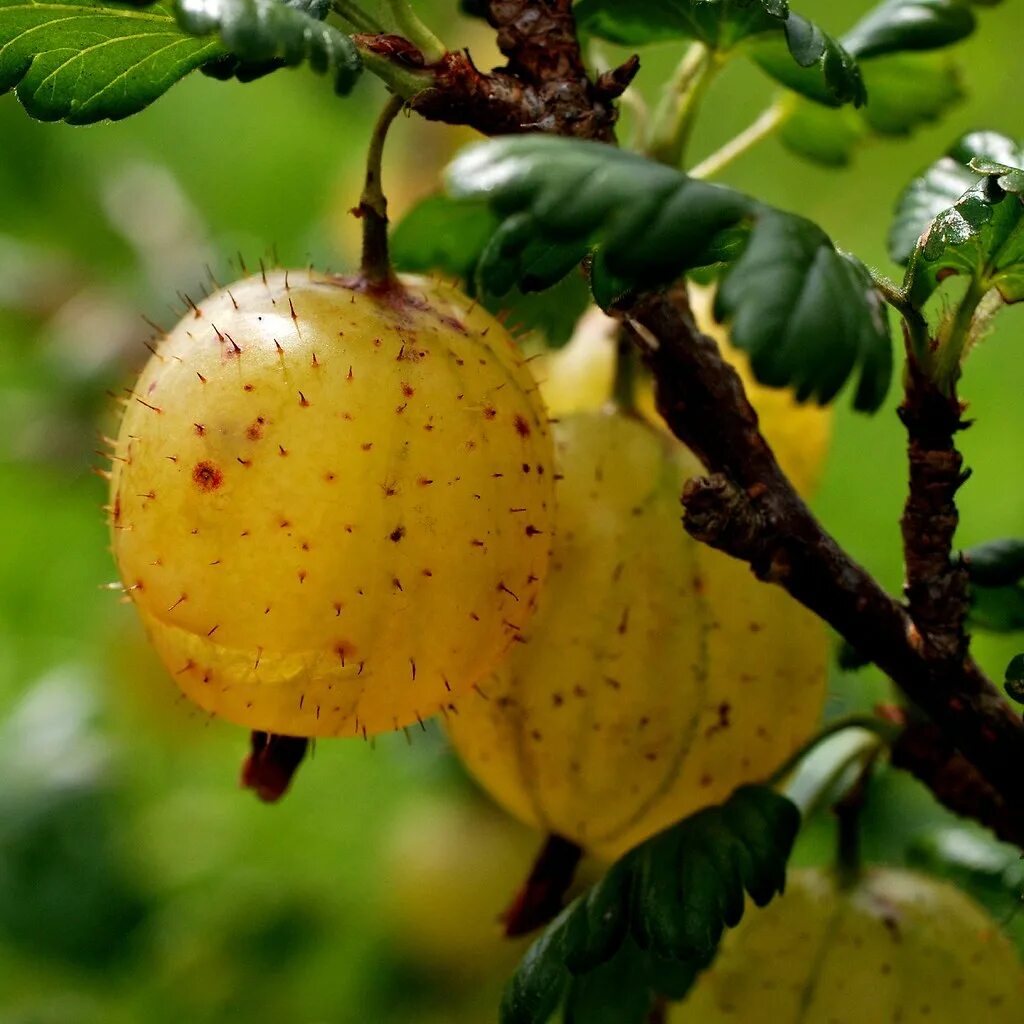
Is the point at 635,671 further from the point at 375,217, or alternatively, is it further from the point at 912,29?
the point at 912,29

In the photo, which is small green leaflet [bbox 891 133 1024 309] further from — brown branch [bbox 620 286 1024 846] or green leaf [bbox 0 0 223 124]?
green leaf [bbox 0 0 223 124]

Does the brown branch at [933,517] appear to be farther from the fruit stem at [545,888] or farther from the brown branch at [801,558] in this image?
the fruit stem at [545,888]

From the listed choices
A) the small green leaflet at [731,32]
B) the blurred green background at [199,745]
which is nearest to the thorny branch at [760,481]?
the small green leaflet at [731,32]

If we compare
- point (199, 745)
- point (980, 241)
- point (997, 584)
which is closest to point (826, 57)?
point (980, 241)

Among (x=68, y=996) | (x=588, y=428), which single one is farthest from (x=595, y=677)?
(x=68, y=996)

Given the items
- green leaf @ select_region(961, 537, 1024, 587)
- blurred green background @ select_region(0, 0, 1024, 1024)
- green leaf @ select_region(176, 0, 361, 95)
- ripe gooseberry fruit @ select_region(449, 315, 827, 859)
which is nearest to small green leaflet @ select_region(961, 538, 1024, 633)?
green leaf @ select_region(961, 537, 1024, 587)
